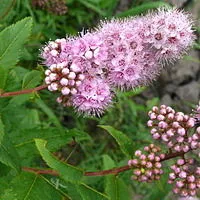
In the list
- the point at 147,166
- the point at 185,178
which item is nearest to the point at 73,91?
the point at 147,166

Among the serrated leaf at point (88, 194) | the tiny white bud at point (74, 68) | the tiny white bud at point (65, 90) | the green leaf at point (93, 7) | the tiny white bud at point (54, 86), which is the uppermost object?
the tiny white bud at point (74, 68)

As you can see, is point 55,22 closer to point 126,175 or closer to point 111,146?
point 111,146

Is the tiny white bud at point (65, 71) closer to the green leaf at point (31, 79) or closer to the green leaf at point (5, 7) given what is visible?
the green leaf at point (31, 79)

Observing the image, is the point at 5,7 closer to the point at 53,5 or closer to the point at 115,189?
the point at 53,5

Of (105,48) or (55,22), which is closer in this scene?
(105,48)

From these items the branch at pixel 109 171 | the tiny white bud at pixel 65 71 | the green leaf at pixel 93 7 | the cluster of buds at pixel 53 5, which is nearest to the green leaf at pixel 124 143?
the branch at pixel 109 171

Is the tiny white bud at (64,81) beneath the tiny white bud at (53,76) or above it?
beneath

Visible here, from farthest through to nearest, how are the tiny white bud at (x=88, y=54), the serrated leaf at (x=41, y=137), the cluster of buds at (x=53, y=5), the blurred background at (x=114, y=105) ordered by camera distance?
the blurred background at (x=114, y=105) → the cluster of buds at (x=53, y=5) → the serrated leaf at (x=41, y=137) → the tiny white bud at (x=88, y=54)

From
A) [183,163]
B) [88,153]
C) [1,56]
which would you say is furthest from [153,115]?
[88,153]

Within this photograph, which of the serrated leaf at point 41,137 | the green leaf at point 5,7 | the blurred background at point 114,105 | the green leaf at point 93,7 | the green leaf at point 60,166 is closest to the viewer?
the green leaf at point 60,166
